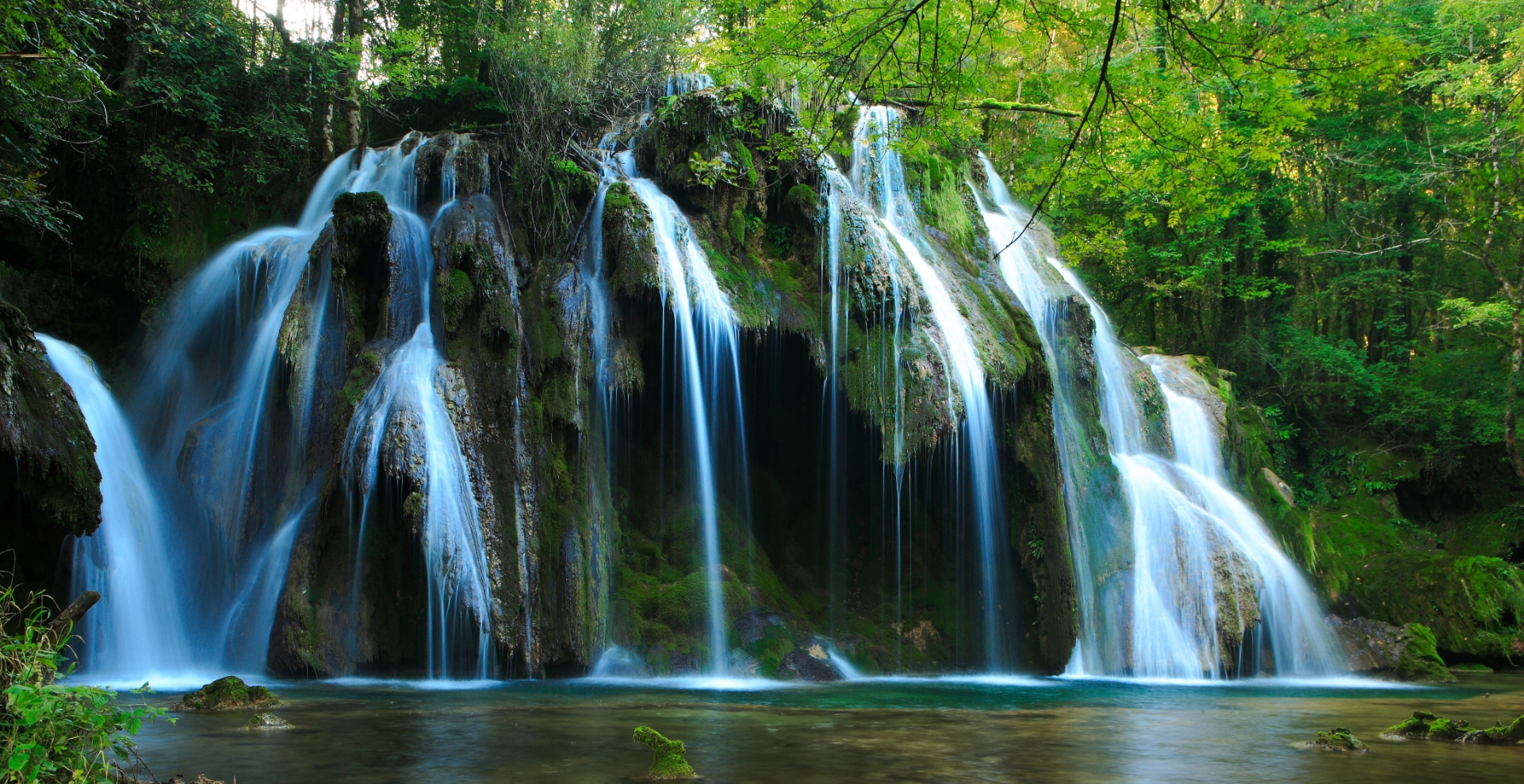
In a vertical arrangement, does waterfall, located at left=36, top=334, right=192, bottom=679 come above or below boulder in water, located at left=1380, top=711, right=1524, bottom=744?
Answer: above

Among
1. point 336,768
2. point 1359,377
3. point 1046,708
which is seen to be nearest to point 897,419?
point 1046,708

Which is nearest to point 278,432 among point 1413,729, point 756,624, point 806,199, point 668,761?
point 756,624

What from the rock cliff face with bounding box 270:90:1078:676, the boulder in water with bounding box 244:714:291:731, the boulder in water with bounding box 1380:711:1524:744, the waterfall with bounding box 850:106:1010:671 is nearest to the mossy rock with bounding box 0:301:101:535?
the rock cliff face with bounding box 270:90:1078:676

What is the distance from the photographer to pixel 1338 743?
6.28 meters

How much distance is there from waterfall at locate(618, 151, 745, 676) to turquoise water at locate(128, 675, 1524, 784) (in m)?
2.40

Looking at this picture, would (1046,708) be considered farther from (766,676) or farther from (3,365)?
(3,365)

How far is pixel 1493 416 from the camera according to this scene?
17906 mm

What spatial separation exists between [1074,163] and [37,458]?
43.2ft

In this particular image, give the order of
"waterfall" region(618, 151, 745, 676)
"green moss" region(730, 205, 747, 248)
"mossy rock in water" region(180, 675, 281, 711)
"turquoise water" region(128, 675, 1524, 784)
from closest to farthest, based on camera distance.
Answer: "turquoise water" region(128, 675, 1524, 784)
"mossy rock in water" region(180, 675, 281, 711)
"waterfall" region(618, 151, 745, 676)
"green moss" region(730, 205, 747, 248)

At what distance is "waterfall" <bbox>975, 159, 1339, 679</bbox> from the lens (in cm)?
1252

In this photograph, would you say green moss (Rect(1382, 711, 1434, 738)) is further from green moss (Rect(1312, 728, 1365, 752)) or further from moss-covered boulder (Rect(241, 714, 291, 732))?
moss-covered boulder (Rect(241, 714, 291, 732))

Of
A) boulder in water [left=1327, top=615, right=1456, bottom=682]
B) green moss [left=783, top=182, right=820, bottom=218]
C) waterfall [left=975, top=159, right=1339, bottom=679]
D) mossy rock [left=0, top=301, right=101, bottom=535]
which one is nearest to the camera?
mossy rock [left=0, top=301, right=101, bottom=535]

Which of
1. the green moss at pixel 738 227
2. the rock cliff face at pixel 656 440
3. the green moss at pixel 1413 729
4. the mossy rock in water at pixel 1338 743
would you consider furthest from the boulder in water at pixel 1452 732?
the green moss at pixel 738 227

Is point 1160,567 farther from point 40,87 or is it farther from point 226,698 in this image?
point 40,87
